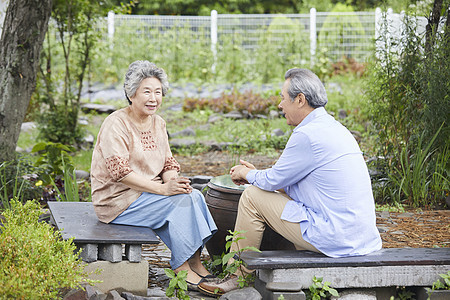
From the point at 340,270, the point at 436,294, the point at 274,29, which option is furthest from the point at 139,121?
the point at 274,29

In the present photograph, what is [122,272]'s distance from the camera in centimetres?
356

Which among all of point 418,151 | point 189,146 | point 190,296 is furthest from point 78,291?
point 189,146

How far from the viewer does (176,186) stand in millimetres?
3799

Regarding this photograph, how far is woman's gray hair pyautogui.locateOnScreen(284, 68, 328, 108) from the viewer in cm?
361

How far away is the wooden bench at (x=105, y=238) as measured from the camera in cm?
349

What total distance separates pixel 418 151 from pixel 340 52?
1033cm

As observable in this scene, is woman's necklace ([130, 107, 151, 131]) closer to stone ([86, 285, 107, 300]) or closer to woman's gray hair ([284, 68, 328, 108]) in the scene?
woman's gray hair ([284, 68, 328, 108])

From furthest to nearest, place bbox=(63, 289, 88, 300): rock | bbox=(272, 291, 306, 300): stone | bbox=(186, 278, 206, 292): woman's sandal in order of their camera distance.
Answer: bbox=(186, 278, 206, 292): woman's sandal < bbox=(272, 291, 306, 300): stone < bbox=(63, 289, 88, 300): rock

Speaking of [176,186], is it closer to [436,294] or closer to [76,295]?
[76,295]

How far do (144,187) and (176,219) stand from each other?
0.96ft

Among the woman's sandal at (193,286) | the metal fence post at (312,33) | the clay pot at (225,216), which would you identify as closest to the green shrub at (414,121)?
the clay pot at (225,216)

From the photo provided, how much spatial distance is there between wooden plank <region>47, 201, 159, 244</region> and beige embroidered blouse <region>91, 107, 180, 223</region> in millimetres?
129

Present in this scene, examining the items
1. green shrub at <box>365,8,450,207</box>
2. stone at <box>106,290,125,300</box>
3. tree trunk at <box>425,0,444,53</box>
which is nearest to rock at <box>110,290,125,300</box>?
stone at <box>106,290,125,300</box>

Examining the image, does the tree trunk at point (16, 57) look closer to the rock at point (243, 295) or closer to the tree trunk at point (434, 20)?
the rock at point (243, 295)
